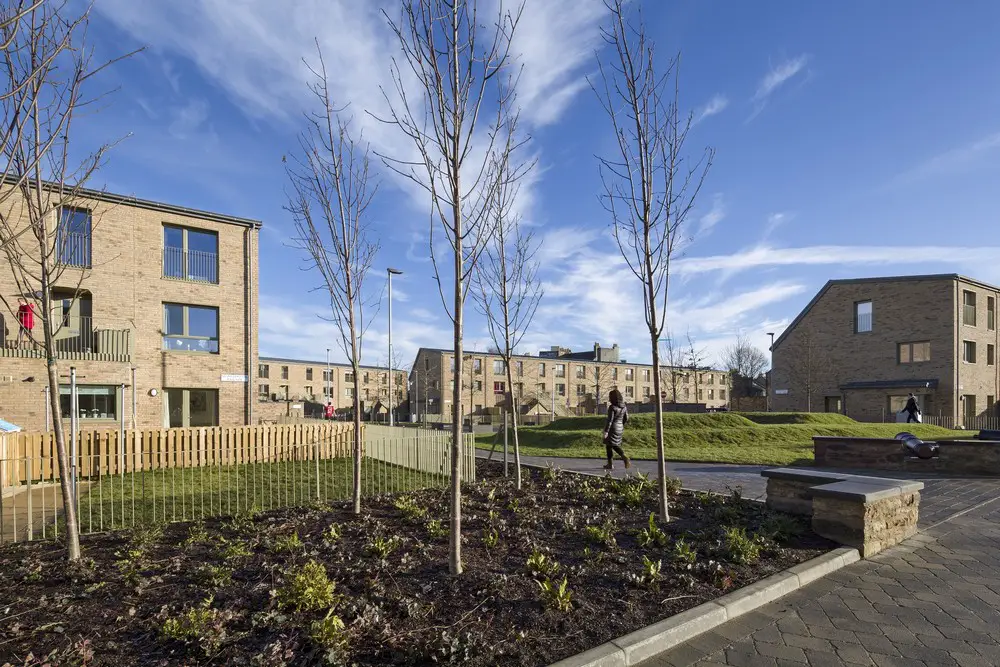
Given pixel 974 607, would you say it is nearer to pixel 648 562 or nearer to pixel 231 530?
pixel 648 562

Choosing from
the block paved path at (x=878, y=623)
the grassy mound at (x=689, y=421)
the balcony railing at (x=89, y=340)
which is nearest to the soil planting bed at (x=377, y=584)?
the block paved path at (x=878, y=623)

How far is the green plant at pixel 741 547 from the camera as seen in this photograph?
517 centimetres

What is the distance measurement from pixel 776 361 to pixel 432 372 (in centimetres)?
3608

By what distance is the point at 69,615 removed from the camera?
3963mm

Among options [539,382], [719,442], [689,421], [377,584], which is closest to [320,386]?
[539,382]

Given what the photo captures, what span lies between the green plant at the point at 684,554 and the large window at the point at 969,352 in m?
38.4

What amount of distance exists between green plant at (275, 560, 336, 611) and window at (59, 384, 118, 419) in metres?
19.4

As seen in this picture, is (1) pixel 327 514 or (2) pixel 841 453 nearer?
(1) pixel 327 514

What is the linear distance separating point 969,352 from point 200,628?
143 feet

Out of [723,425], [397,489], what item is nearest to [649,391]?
[723,425]

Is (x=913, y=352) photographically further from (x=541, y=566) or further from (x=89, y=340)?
(x=89, y=340)

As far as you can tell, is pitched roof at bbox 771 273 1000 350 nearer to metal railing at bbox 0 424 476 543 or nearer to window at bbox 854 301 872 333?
window at bbox 854 301 872 333

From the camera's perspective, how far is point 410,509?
7.15 metres

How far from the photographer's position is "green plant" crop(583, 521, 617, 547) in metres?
5.64
